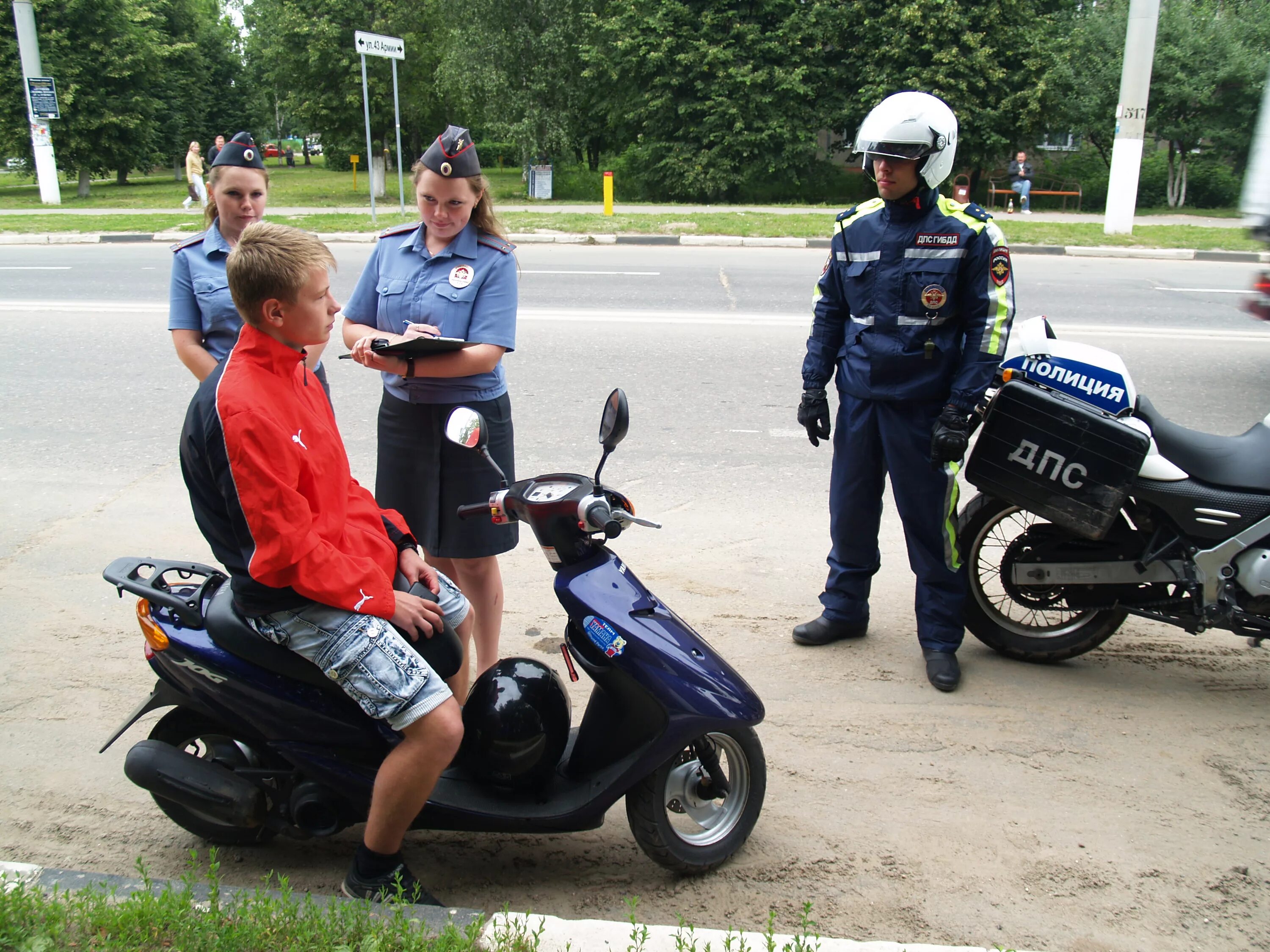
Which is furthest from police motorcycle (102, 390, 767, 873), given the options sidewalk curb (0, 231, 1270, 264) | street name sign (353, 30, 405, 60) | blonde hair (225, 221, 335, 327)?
street name sign (353, 30, 405, 60)

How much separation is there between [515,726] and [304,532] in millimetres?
802

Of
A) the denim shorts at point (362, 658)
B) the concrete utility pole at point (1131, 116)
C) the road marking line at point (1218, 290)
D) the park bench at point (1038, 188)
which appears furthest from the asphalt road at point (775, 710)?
the park bench at point (1038, 188)

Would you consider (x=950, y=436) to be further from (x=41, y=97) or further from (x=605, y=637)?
(x=41, y=97)

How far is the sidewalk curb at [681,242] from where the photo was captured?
50.0 feet

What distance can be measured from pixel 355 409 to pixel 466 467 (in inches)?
151

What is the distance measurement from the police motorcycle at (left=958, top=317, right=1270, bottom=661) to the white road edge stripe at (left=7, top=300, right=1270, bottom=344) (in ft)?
19.2

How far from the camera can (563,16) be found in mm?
23906

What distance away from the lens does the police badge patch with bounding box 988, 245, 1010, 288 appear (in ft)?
11.8

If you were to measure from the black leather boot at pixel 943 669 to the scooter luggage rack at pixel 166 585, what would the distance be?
2.50 meters

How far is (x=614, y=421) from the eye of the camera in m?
2.69

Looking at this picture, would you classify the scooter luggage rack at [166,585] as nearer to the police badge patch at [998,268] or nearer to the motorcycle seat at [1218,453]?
the police badge patch at [998,268]

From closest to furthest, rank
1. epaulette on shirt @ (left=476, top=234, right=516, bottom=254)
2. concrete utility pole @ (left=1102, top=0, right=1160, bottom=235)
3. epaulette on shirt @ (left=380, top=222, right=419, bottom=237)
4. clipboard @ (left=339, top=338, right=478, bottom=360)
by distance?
clipboard @ (left=339, top=338, right=478, bottom=360), epaulette on shirt @ (left=476, top=234, right=516, bottom=254), epaulette on shirt @ (left=380, top=222, right=419, bottom=237), concrete utility pole @ (left=1102, top=0, right=1160, bottom=235)

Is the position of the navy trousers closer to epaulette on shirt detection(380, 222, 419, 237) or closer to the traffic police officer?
the traffic police officer

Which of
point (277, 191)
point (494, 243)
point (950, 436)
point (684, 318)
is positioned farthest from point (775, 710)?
point (277, 191)
